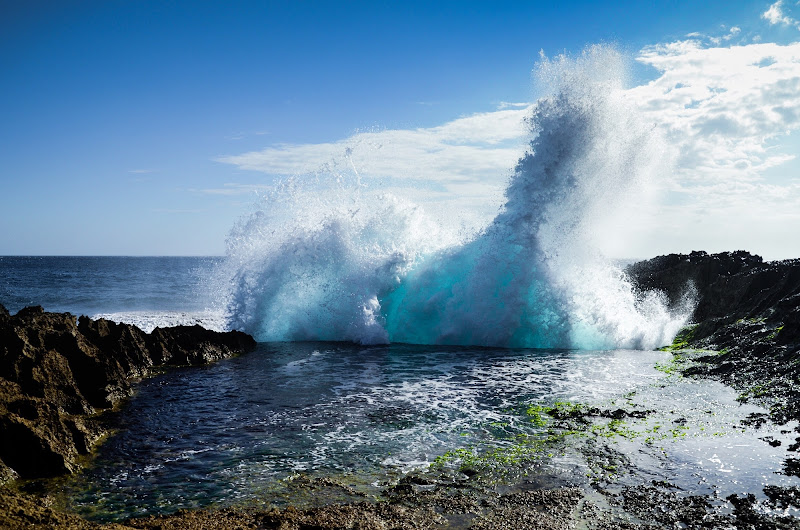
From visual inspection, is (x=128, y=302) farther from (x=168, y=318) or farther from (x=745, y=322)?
(x=745, y=322)

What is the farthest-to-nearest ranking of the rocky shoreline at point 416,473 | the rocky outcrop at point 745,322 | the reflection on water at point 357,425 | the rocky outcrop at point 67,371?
the rocky outcrop at point 745,322 → the rocky outcrop at point 67,371 → the reflection on water at point 357,425 → the rocky shoreline at point 416,473

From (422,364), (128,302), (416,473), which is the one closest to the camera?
(416,473)

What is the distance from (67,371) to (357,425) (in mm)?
6831

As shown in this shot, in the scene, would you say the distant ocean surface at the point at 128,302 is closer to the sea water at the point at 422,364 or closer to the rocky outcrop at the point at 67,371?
the sea water at the point at 422,364

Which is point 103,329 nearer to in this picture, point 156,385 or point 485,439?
point 156,385

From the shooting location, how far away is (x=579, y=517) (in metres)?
6.34

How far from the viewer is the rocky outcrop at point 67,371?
772 centimetres

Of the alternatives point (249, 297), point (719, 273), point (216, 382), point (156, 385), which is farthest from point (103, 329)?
point (719, 273)

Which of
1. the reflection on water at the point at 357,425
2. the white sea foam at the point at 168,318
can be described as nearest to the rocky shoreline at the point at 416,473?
the reflection on water at the point at 357,425

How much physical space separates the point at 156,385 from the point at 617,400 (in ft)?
36.9

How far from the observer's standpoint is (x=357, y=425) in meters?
10.1

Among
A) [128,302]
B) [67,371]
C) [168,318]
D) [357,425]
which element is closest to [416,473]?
[357,425]

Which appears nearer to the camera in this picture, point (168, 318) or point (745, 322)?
point (745, 322)

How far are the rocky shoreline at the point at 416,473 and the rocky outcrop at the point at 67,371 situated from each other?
0.03 meters
